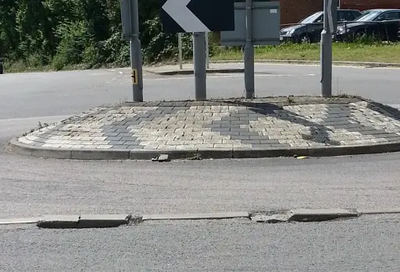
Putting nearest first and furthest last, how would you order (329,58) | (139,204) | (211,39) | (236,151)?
1. (139,204)
2. (236,151)
3. (329,58)
4. (211,39)

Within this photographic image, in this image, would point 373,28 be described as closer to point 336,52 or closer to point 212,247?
point 336,52

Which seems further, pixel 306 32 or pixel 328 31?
pixel 306 32

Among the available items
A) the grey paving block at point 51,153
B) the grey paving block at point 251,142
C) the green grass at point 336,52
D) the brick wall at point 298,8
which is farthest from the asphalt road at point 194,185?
the brick wall at point 298,8

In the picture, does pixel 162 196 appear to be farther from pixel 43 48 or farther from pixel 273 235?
pixel 43 48

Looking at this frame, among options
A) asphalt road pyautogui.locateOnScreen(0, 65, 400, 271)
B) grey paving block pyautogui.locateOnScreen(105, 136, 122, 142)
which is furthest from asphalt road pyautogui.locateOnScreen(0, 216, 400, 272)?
grey paving block pyautogui.locateOnScreen(105, 136, 122, 142)

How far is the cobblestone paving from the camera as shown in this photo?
9469mm

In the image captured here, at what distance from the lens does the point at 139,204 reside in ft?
22.4

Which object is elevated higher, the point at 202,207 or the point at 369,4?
the point at 369,4

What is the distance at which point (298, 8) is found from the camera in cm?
4416

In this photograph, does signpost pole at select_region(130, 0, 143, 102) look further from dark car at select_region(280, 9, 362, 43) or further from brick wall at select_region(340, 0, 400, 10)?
brick wall at select_region(340, 0, 400, 10)

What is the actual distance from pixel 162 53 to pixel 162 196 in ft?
96.3

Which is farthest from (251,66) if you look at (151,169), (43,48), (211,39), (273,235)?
(43,48)

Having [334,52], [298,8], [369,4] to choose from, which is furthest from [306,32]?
[369,4]

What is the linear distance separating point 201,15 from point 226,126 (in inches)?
87.3
